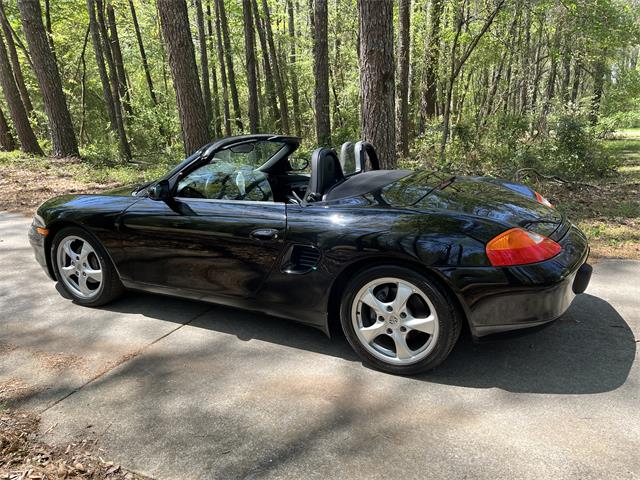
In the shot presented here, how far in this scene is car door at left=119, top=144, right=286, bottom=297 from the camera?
119 inches

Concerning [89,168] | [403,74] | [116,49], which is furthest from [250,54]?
[116,49]

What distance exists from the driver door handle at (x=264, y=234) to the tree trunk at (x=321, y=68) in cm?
1066

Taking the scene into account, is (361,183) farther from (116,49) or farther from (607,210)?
(116,49)

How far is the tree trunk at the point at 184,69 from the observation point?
7457 millimetres

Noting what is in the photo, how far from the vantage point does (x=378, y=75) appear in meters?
5.83

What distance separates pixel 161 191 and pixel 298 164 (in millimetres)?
1376

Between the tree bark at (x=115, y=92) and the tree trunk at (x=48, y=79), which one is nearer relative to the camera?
the tree trunk at (x=48, y=79)

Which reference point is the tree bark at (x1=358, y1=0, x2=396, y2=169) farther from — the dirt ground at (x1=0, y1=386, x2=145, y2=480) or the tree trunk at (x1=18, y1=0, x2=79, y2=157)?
the tree trunk at (x1=18, y1=0, x2=79, y2=157)

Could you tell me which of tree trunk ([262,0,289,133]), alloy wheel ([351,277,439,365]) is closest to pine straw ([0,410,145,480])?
alloy wheel ([351,277,439,365])

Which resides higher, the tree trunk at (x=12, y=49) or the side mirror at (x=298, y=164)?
the tree trunk at (x=12, y=49)

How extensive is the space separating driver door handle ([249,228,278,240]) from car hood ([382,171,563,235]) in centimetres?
75

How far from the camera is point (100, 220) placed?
3639 millimetres

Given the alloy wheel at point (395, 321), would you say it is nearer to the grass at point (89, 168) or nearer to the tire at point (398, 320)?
the tire at point (398, 320)

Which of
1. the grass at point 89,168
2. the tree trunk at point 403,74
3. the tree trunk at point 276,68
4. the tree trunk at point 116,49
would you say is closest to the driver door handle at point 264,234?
the grass at point 89,168
